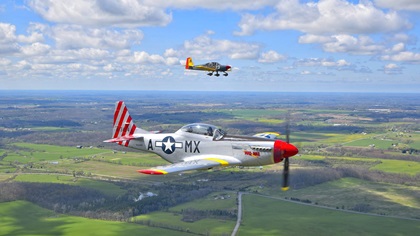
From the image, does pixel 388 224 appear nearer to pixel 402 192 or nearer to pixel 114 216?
pixel 402 192

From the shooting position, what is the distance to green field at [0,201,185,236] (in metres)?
112

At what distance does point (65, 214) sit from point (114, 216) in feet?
58.6

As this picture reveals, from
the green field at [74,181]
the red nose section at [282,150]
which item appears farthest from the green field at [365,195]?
the red nose section at [282,150]

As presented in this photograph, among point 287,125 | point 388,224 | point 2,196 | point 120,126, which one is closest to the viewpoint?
point 287,125

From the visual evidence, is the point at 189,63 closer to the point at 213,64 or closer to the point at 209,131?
the point at 213,64

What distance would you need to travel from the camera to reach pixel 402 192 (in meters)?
151

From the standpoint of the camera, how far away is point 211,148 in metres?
44.3

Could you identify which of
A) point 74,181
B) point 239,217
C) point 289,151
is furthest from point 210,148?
point 74,181

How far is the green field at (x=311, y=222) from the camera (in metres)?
111

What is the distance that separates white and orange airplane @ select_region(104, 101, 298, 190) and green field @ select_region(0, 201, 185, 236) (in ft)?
224

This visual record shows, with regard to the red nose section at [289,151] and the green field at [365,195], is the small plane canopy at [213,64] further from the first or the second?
the green field at [365,195]

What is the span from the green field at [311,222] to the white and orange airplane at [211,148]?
69.3 meters

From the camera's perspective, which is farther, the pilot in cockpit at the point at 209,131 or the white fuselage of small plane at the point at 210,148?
the pilot in cockpit at the point at 209,131

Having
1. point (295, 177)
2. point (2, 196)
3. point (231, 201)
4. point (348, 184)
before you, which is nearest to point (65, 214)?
point (2, 196)
